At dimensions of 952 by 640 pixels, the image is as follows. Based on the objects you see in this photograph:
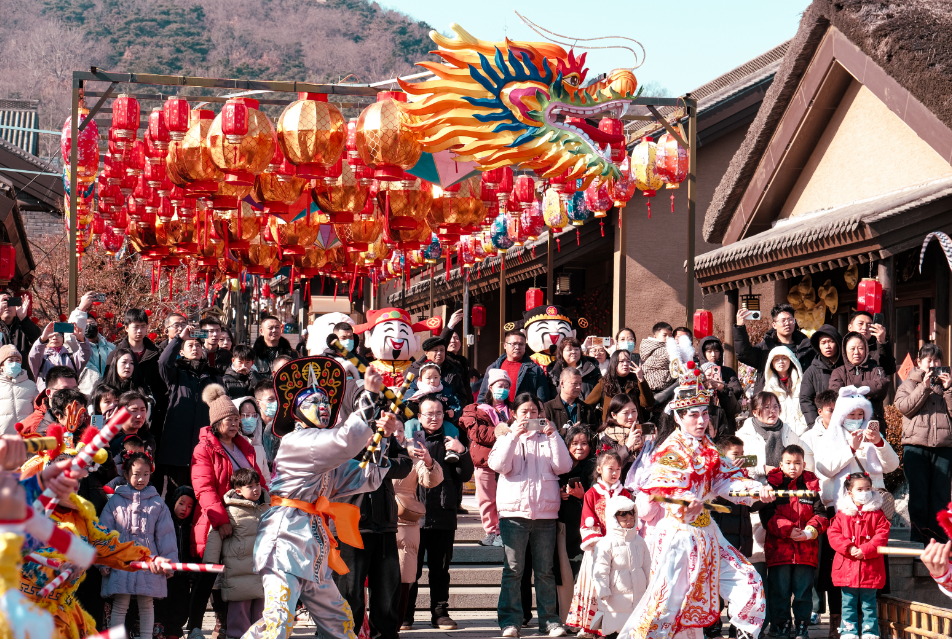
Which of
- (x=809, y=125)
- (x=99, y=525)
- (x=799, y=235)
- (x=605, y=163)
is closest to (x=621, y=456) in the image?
(x=605, y=163)

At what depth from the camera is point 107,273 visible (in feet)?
74.7

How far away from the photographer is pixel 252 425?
764cm

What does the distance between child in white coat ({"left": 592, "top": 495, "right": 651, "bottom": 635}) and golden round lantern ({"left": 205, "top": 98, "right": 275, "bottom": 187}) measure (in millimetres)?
4686

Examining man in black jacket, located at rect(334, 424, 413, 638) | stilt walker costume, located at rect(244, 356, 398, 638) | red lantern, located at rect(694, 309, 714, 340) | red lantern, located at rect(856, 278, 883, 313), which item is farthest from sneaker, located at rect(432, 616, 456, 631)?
red lantern, located at rect(694, 309, 714, 340)

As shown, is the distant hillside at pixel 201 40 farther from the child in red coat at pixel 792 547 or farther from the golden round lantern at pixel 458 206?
the child in red coat at pixel 792 547

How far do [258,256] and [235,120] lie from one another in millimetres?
5186

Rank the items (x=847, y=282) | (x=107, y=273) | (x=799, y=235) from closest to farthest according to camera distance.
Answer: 1. (x=799, y=235)
2. (x=847, y=282)
3. (x=107, y=273)

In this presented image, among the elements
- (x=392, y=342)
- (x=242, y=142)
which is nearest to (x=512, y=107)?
(x=392, y=342)

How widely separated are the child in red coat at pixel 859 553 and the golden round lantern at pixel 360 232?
7003 millimetres

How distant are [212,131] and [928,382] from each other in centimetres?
651

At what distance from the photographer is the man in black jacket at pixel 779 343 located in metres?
9.46

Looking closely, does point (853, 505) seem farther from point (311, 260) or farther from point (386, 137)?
point (311, 260)

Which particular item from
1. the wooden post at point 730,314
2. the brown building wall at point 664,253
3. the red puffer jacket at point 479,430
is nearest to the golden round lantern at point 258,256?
the brown building wall at point 664,253

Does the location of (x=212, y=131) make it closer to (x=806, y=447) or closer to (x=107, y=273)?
(x=806, y=447)
